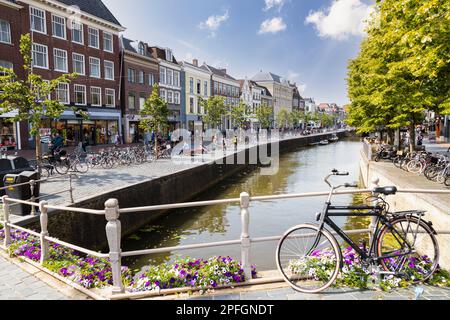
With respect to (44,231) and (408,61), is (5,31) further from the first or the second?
(408,61)

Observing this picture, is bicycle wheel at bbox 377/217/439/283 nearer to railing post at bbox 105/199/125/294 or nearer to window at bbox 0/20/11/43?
railing post at bbox 105/199/125/294

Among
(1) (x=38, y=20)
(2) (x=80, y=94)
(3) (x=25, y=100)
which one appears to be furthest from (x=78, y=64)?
(3) (x=25, y=100)

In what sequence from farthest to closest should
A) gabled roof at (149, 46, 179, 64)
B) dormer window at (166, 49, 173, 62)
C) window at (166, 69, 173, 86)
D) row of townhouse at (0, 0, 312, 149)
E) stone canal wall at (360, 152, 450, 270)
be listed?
window at (166, 69, 173, 86) < dormer window at (166, 49, 173, 62) < gabled roof at (149, 46, 179, 64) < row of townhouse at (0, 0, 312, 149) < stone canal wall at (360, 152, 450, 270)

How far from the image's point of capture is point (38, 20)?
95.5ft

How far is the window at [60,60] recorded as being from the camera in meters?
30.8

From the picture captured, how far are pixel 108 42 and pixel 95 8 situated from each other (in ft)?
11.6

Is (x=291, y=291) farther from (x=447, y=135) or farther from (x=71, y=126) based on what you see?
(x=447, y=135)

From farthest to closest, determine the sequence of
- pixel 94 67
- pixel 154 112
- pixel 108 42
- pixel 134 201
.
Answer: pixel 108 42 < pixel 94 67 < pixel 154 112 < pixel 134 201

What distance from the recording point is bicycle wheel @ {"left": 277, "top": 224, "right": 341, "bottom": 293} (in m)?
4.40

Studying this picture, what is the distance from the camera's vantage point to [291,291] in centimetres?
439

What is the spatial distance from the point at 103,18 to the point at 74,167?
25.0 meters

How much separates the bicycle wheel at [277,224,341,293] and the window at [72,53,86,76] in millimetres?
33192

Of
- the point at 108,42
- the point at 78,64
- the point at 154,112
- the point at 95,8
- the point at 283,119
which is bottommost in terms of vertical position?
the point at 154,112

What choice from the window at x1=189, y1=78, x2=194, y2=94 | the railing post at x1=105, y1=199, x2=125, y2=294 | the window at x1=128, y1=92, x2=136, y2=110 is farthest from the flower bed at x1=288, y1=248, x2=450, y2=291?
the window at x1=189, y1=78, x2=194, y2=94
